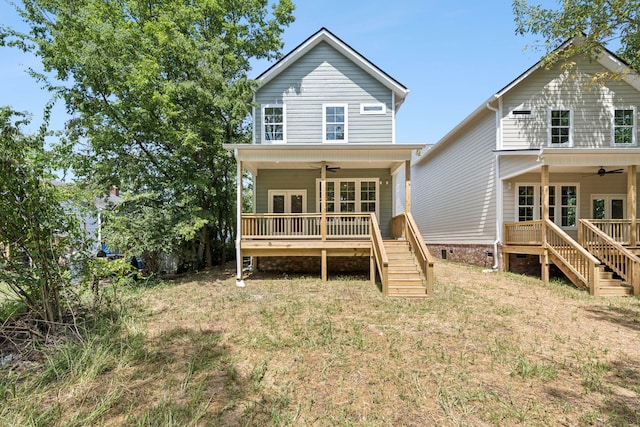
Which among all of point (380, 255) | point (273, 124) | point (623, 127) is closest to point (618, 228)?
point (623, 127)

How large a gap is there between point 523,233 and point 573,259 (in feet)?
5.66

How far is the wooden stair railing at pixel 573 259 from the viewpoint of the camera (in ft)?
28.2

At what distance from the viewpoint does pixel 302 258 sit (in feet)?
40.3

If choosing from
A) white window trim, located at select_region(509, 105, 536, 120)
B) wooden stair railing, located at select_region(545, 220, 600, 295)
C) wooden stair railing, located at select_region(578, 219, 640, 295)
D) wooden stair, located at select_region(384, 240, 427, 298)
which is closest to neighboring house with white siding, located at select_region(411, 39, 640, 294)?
white window trim, located at select_region(509, 105, 536, 120)

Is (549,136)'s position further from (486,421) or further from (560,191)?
(486,421)

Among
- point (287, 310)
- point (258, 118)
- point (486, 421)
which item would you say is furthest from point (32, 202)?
point (258, 118)

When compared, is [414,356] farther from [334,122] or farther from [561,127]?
[561,127]

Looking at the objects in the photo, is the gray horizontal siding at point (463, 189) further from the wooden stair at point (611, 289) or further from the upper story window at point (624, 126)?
the upper story window at point (624, 126)

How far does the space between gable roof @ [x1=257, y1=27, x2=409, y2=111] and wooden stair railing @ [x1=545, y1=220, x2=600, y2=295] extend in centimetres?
720

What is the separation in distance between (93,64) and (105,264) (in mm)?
8478

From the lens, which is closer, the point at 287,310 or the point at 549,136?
the point at 287,310

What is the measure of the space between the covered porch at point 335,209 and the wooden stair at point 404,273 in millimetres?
25

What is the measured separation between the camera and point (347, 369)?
14.4 ft

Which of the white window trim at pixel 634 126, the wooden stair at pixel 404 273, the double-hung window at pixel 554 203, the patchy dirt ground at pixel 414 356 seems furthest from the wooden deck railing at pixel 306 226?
the white window trim at pixel 634 126
